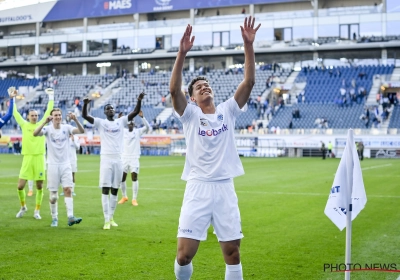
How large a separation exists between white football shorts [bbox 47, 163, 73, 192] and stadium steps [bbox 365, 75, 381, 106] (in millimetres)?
47463

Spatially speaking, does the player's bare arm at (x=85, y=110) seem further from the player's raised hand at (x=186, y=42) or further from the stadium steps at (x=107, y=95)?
the stadium steps at (x=107, y=95)

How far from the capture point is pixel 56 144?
12.1 meters

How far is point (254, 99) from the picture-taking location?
61.1 meters

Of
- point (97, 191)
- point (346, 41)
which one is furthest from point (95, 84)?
point (97, 191)

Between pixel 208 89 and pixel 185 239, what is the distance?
1595 millimetres

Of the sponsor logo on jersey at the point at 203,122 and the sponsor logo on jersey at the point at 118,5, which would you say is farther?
the sponsor logo on jersey at the point at 118,5

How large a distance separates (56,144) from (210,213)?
6.88 m

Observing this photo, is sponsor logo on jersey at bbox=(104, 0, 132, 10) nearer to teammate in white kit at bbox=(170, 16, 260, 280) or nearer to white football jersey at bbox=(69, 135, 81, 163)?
white football jersey at bbox=(69, 135, 81, 163)

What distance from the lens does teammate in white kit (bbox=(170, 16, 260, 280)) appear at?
19.6 ft

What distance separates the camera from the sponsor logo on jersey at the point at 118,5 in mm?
74719

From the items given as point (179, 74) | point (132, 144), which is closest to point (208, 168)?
point (179, 74)

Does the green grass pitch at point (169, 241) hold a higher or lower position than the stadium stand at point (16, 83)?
lower

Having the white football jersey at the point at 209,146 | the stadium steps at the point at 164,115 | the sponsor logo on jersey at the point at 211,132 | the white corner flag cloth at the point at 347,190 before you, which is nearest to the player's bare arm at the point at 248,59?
the white football jersey at the point at 209,146

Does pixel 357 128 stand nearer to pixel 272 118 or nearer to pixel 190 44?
pixel 272 118
